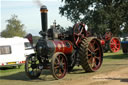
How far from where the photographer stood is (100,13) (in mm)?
28234

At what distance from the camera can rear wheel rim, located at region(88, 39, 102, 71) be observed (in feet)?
34.2

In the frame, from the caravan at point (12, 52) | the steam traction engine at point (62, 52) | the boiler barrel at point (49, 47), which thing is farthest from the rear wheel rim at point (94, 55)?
the caravan at point (12, 52)

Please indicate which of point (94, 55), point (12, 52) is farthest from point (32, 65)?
point (12, 52)

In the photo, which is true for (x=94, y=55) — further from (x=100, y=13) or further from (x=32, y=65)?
(x=100, y=13)

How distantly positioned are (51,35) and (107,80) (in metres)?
3.03

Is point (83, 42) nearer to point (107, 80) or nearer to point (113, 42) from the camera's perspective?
point (107, 80)

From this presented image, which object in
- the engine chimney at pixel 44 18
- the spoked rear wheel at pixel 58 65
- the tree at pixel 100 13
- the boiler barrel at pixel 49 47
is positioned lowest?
the spoked rear wheel at pixel 58 65

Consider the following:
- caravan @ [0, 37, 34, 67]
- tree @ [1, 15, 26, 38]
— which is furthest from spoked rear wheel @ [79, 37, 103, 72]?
tree @ [1, 15, 26, 38]

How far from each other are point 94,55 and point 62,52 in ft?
5.70

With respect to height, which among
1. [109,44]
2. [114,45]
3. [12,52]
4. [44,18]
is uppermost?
[44,18]

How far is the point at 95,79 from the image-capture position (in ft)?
28.0

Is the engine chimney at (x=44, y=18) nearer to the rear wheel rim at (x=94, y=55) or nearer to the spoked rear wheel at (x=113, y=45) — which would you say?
the rear wheel rim at (x=94, y=55)

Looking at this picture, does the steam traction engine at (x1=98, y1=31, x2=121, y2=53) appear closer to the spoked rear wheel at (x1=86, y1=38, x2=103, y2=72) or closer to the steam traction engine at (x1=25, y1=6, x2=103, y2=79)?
the spoked rear wheel at (x1=86, y1=38, x2=103, y2=72)

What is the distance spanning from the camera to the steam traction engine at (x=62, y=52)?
29.5ft
